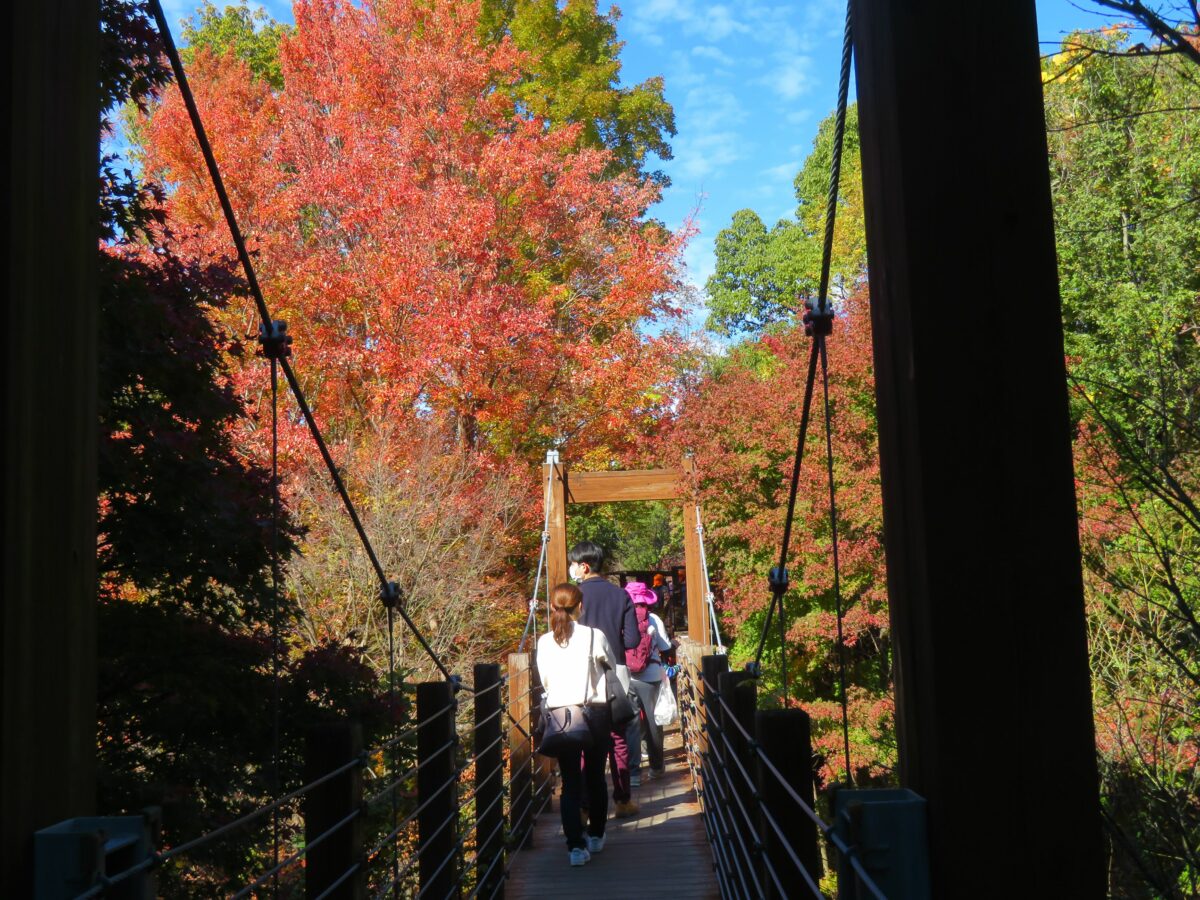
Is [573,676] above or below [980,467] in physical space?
below

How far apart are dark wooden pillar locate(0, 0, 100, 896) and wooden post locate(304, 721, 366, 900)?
939 mm

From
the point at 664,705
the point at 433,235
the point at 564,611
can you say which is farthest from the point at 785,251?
the point at 564,611

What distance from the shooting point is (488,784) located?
415 centimetres

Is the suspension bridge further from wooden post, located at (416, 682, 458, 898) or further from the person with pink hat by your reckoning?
the person with pink hat

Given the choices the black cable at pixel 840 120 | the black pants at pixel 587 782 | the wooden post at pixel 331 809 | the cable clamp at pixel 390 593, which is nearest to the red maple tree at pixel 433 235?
the black pants at pixel 587 782

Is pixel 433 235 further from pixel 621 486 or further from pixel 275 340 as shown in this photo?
pixel 275 340

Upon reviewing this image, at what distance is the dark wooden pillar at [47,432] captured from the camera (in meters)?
1.27

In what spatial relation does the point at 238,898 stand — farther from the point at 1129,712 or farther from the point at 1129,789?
the point at 1129,712

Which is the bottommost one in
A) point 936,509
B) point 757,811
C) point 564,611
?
point 757,811

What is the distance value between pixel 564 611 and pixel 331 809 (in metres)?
2.05

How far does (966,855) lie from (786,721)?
1.32m

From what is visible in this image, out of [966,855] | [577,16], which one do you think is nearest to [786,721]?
[966,855]

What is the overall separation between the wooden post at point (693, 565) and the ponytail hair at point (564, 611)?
196 inches

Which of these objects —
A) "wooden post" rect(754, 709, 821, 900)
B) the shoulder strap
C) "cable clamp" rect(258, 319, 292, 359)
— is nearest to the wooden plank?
the shoulder strap
